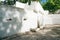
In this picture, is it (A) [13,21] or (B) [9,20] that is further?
(A) [13,21]

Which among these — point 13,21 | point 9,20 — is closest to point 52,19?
point 13,21

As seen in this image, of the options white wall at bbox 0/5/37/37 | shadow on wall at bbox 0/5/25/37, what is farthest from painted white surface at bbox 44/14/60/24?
shadow on wall at bbox 0/5/25/37

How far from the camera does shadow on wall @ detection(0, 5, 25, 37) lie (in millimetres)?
10062

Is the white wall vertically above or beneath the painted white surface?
above

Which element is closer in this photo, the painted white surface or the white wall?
the white wall

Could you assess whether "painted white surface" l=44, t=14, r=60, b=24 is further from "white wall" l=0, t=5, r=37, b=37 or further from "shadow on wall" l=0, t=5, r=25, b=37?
"shadow on wall" l=0, t=5, r=25, b=37

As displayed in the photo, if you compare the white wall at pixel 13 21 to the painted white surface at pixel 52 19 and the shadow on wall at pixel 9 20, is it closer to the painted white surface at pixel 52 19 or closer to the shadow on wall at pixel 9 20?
the shadow on wall at pixel 9 20

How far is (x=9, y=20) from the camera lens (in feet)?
34.6

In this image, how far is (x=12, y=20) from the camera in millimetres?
10773

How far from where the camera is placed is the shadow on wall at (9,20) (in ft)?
33.0

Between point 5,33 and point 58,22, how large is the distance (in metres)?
11.8

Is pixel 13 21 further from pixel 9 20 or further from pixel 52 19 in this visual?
pixel 52 19

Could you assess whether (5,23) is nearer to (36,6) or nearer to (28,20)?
(28,20)

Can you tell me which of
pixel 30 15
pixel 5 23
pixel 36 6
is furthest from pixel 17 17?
pixel 36 6
